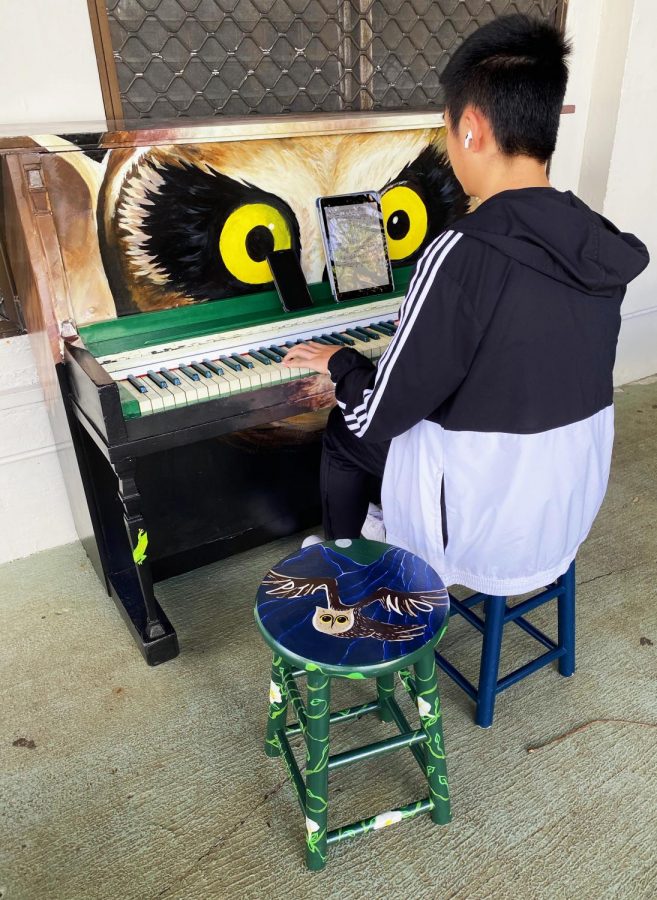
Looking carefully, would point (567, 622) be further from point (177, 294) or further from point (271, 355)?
point (177, 294)

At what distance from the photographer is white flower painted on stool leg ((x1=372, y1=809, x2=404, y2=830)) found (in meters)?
1.30

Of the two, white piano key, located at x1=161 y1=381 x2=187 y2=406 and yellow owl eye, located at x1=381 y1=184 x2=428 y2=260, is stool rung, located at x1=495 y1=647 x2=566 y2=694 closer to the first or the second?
white piano key, located at x1=161 y1=381 x2=187 y2=406

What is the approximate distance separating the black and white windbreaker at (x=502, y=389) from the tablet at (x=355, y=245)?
1.84ft

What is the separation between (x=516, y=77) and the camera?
1.12 meters

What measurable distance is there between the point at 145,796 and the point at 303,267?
1.42 meters

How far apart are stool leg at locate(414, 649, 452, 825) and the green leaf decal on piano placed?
2.56 ft

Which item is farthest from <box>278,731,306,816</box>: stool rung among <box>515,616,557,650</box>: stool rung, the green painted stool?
<box>515,616,557,650</box>: stool rung

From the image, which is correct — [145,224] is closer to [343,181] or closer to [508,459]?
[343,181]

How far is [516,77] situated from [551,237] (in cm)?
27

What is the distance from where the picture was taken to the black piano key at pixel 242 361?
5.48ft

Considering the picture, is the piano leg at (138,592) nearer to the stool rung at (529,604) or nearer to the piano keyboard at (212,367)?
the piano keyboard at (212,367)

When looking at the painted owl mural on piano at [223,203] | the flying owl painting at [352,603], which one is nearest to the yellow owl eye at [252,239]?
the painted owl mural on piano at [223,203]

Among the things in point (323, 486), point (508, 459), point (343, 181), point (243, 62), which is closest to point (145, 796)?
point (323, 486)

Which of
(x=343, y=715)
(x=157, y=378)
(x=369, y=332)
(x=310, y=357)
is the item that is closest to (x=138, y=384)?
(x=157, y=378)
